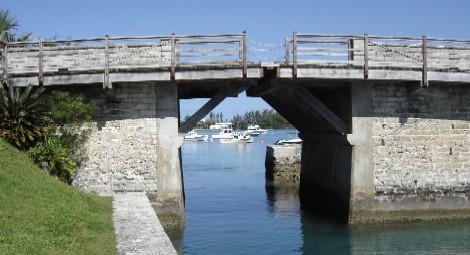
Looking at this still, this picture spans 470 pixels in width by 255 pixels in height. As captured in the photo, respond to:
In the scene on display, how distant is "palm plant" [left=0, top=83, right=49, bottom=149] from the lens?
16859 millimetres

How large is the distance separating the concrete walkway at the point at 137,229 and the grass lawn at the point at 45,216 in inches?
9.1

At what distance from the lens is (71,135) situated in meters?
18.4

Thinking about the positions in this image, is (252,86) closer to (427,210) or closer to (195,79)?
(195,79)

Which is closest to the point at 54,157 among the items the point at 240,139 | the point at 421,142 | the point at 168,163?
the point at 168,163

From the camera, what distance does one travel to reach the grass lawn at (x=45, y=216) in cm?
946

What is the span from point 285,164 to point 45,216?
980 inches

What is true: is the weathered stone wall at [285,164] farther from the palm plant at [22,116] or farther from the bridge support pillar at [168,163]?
the palm plant at [22,116]

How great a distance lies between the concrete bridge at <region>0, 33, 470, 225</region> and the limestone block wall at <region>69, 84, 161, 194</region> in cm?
3

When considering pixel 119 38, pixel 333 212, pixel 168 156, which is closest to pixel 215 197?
pixel 333 212

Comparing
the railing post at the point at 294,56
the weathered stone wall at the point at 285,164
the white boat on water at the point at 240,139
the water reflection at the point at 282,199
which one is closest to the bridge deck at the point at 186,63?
the railing post at the point at 294,56

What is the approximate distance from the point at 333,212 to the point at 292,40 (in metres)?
7.55

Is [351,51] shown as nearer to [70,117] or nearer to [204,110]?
[204,110]

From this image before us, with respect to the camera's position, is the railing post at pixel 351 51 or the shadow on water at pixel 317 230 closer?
the shadow on water at pixel 317 230

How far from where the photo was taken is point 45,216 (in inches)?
444
